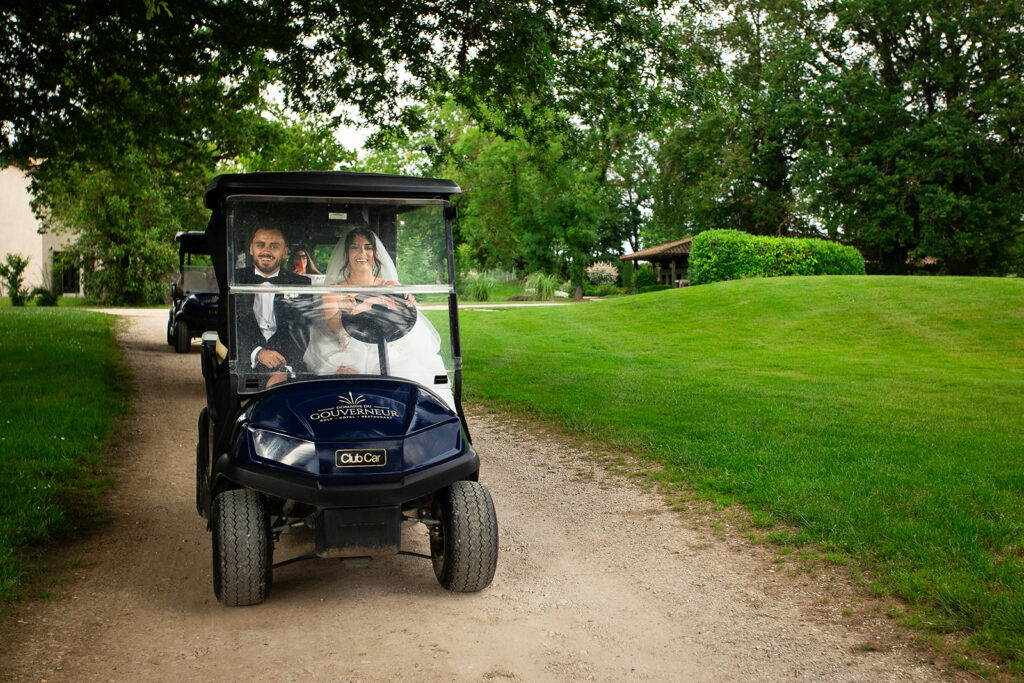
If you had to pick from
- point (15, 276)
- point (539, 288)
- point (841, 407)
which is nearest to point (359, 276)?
point (841, 407)

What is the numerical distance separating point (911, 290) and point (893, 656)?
2010cm

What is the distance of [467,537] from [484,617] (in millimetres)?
371

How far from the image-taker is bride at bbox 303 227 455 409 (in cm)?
444

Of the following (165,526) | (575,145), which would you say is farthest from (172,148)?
(165,526)

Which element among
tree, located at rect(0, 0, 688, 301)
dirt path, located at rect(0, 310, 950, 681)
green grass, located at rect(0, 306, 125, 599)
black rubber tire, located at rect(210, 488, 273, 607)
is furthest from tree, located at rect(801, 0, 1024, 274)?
black rubber tire, located at rect(210, 488, 273, 607)

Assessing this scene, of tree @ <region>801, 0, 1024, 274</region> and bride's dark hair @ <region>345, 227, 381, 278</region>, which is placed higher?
tree @ <region>801, 0, 1024, 274</region>

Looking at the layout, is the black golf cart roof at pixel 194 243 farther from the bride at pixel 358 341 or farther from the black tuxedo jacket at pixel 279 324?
the bride at pixel 358 341

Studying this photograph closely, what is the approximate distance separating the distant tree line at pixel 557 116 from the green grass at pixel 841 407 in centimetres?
394

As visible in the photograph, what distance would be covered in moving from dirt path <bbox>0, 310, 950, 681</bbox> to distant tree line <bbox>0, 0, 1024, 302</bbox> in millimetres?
6567

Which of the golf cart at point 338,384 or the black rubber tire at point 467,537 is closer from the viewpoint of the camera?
the golf cart at point 338,384

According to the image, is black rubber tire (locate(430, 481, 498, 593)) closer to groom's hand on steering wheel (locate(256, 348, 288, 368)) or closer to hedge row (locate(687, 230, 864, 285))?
groom's hand on steering wheel (locate(256, 348, 288, 368))

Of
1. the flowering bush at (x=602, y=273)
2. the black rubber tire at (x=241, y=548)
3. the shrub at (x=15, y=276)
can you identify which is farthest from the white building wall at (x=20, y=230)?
the black rubber tire at (x=241, y=548)

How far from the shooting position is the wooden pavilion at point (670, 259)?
48.6 metres

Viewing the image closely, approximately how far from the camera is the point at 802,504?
5812 millimetres
